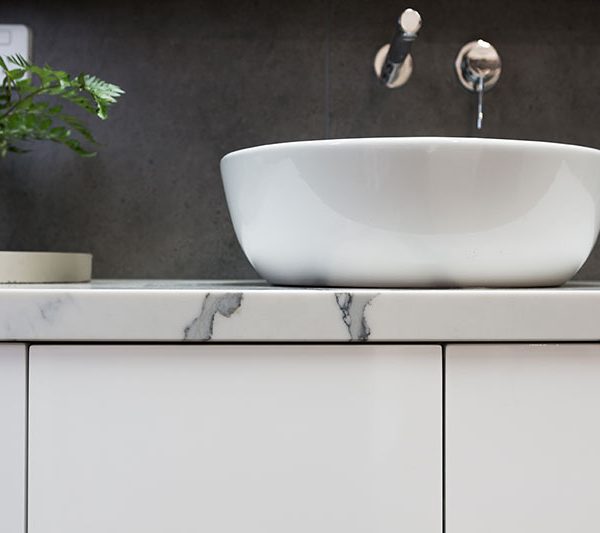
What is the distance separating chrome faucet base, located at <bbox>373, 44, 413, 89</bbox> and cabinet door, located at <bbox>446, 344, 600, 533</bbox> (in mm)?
544

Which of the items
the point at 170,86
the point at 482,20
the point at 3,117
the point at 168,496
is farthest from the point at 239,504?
the point at 482,20

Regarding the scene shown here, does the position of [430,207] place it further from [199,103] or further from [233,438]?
[199,103]

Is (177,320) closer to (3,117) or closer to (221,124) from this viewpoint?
(3,117)

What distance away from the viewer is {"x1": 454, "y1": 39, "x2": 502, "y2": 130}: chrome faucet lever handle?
97cm

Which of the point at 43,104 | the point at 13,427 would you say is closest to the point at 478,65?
the point at 43,104

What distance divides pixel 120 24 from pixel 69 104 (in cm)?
14

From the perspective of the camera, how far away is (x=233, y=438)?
0.53m

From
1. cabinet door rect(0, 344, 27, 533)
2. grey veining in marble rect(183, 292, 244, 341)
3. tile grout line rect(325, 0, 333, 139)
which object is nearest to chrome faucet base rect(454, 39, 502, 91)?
tile grout line rect(325, 0, 333, 139)

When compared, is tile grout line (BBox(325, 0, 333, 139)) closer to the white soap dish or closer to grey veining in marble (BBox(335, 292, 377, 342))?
the white soap dish

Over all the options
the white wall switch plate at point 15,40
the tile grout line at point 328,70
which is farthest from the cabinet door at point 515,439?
the white wall switch plate at point 15,40

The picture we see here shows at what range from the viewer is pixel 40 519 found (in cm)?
53

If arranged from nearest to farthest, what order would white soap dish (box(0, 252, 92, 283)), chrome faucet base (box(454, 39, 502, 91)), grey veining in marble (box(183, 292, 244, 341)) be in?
grey veining in marble (box(183, 292, 244, 341))
white soap dish (box(0, 252, 92, 283))
chrome faucet base (box(454, 39, 502, 91))

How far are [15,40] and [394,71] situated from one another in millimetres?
544

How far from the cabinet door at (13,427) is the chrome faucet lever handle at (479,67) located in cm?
72
